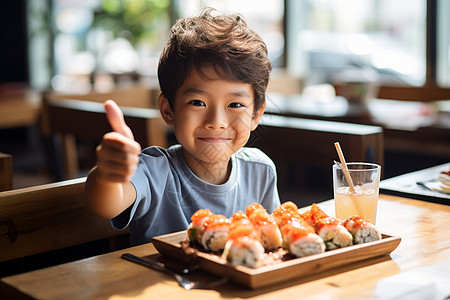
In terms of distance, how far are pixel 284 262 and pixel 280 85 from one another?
3611mm

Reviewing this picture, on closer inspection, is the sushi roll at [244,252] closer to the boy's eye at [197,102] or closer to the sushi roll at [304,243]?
the sushi roll at [304,243]

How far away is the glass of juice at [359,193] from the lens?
1149mm

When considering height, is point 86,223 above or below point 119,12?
below

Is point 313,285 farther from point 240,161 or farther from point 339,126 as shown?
point 339,126

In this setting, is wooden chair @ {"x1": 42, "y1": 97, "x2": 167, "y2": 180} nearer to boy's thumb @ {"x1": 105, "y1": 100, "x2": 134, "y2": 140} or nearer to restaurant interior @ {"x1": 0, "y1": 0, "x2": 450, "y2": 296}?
restaurant interior @ {"x1": 0, "y1": 0, "x2": 450, "y2": 296}

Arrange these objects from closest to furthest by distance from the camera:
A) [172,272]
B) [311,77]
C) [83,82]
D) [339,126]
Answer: [172,272] → [339,126] → [311,77] → [83,82]

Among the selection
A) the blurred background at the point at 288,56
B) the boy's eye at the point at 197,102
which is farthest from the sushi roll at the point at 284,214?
the blurred background at the point at 288,56

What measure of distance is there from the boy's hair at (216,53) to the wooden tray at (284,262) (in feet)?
1.17

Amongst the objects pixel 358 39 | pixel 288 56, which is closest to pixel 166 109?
pixel 358 39

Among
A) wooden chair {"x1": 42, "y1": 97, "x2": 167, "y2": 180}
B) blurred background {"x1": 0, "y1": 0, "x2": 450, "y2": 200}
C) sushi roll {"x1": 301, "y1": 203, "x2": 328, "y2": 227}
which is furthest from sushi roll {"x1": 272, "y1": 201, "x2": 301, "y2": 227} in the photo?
wooden chair {"x1": 42, "y1": 97, "x2": 167, "y2": 180}

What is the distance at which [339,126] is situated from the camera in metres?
1.83

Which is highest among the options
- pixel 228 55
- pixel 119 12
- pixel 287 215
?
pixel 119 12

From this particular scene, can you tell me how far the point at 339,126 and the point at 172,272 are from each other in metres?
1.05

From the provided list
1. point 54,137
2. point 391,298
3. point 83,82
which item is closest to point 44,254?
point 391,298
